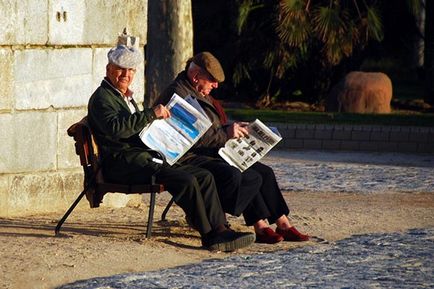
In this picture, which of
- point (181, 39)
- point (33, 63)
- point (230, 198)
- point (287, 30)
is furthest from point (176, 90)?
point (287, 30)

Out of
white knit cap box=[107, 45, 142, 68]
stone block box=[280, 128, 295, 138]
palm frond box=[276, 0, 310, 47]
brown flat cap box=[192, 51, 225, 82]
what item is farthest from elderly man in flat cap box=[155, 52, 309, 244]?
palm frond box=[276, 0, 310, 47]

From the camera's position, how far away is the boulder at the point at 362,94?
19.0m

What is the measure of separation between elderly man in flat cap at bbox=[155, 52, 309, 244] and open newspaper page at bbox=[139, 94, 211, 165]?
0.22m

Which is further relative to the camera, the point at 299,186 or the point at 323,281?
the point at 299,186

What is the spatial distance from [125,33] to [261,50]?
8599 mm

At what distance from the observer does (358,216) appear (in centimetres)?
1074

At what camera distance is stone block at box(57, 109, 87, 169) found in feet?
35.0

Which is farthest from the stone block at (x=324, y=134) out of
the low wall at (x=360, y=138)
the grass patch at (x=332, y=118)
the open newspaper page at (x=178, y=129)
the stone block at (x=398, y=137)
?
the open newspaper page at (x=178, y=129)

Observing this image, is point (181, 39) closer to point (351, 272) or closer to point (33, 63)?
point (33, 63)

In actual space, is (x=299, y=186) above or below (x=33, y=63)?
below

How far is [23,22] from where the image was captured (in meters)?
10.3

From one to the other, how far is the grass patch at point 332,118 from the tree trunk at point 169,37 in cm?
210

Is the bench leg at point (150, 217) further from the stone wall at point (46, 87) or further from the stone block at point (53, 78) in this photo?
the stone block at point (53, 78)

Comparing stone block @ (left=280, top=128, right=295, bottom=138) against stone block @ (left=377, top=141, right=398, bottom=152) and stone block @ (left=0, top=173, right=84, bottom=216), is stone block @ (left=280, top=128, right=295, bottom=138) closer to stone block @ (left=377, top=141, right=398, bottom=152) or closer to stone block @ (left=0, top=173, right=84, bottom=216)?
stone block @ (left=377, top=141, right=398, bottom=152)
